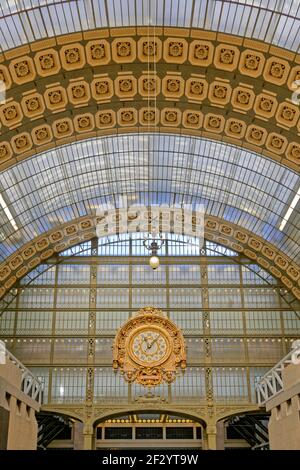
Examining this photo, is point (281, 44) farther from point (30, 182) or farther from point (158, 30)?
point (30, 182)

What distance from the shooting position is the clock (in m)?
31.9

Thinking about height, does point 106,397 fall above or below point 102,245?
below

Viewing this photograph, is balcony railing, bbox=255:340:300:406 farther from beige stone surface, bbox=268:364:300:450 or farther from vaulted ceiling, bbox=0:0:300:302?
vaulted ceiling, bbox=0:0:300:302

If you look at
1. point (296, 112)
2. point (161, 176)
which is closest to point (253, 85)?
point (296, 112)

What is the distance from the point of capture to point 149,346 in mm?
32156

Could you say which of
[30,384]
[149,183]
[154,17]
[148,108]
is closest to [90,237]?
[149,183]

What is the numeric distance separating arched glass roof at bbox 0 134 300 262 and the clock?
11703 mm

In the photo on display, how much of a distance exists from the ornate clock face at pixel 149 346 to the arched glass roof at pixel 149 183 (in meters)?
12.5

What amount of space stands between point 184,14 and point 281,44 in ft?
14.4

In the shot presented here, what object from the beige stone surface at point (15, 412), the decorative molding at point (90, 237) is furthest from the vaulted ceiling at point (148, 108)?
the beige stone surface at point (15, 412)

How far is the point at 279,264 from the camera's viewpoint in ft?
137

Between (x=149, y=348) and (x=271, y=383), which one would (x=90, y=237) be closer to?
(x=149, y=348)

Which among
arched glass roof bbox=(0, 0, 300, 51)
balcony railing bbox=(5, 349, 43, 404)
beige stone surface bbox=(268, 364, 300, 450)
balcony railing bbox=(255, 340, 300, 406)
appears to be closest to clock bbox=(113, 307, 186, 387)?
beige stone surface bbox=(268, 364, 300, 450)
